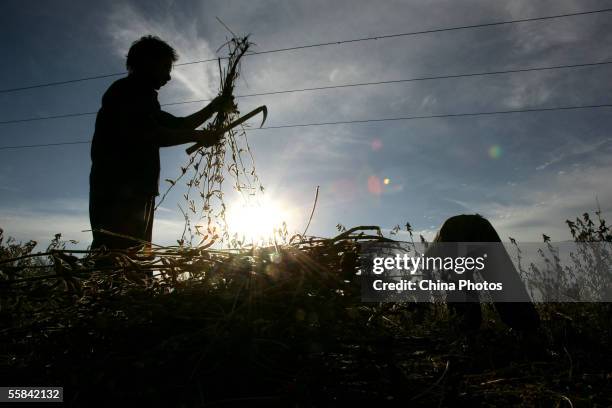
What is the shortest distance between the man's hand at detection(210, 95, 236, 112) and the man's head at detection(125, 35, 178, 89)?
53 cm

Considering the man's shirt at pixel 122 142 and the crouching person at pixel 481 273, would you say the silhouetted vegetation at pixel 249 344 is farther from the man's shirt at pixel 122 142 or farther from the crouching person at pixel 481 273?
the man's shirt at pixel 122 142

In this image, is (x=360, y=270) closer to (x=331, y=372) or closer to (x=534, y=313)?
(x=331, y=372)

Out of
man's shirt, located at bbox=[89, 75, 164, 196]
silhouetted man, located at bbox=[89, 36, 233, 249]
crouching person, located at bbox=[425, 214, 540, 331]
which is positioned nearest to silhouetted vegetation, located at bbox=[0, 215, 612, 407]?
crouching person, located at bbox=[425, 214, 540, 331]

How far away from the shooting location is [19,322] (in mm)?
998

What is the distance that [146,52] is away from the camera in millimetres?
3383

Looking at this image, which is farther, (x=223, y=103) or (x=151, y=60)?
(x=223, y=103)

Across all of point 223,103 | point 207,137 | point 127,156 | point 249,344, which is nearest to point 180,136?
point 207,137

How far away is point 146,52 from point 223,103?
86cm

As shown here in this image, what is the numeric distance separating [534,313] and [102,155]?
3417mm

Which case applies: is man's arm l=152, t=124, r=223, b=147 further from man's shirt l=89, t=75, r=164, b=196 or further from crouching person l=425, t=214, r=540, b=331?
crouching person l=425, t=214, r=540, b=331

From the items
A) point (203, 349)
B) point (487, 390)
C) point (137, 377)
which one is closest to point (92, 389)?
point (137, 377)

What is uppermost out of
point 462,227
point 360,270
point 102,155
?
point 102,155

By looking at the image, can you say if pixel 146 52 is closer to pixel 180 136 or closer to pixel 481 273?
pixel 180 136

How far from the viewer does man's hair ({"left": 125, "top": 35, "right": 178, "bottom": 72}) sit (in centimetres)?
338
